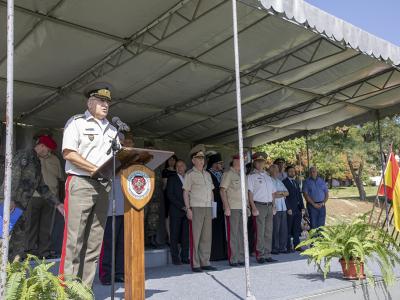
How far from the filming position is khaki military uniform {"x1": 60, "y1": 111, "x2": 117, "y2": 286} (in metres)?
2.92

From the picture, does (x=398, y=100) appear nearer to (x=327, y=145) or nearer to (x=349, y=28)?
(x=349, y=28)

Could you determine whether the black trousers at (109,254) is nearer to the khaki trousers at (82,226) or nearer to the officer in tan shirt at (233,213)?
the khaki trousers at (82,226)

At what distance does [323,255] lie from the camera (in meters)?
4.17

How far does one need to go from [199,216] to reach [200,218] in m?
0.03

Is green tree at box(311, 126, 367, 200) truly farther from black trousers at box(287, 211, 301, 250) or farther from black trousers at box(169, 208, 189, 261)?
black trousers at box(169, 208, 189, 261)

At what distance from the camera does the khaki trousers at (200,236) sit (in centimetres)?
510

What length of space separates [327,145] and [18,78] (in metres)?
20.5

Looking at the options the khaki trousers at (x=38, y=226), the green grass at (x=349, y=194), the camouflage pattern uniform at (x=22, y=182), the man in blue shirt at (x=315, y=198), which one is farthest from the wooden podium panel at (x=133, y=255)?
the green grass at (x=349, y=194)

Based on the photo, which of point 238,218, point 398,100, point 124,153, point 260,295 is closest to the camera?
point 124,153

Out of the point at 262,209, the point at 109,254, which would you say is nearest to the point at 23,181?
the point at 109,254

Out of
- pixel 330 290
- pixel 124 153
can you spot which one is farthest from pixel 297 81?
pixel 124 153

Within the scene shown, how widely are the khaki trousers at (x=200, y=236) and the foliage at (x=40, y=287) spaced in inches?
97.3

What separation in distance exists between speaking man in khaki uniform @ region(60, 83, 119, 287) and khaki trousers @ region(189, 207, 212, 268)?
214 centimetres

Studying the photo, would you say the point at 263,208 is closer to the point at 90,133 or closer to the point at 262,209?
the point at 262,209
